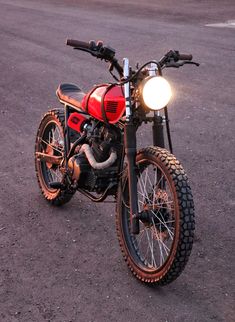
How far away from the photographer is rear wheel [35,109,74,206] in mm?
5906

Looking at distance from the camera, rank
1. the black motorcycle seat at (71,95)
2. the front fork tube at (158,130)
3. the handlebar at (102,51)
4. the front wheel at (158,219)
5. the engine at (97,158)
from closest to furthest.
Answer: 1. the front wheel at (158,219)
2. the handlebar at (102,51)
3. the front fork tube at (158,130)
4. the engine at (97,158)
5. the black motorcycle seat at (71,95)

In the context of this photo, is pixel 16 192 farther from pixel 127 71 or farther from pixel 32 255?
pixel 127 71

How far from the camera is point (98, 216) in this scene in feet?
19.3

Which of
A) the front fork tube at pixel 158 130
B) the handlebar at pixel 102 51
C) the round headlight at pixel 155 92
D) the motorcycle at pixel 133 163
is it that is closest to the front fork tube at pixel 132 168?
the motorcycle at pixel 133 163

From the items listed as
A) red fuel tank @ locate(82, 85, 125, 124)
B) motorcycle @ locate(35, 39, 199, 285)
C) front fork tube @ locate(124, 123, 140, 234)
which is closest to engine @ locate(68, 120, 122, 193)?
motorcycle @ locate(35, 39, 199, 285)

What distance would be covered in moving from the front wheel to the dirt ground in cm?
19

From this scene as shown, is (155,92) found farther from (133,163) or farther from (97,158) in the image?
(97,158)

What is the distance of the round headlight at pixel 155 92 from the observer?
168 inches

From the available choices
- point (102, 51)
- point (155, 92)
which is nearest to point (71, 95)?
point (102, 51)

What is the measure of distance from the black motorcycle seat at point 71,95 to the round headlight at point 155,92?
1188 mm

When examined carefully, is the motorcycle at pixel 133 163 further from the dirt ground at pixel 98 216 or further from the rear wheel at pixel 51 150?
the dirt ground at pixel 98 216

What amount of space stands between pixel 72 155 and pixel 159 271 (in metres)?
1.52

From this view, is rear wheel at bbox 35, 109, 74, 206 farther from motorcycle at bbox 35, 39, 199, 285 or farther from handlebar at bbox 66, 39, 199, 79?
handlebar at bbox 66, 39, 199, 79

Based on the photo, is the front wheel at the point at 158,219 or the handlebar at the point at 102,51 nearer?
the front wheel at the point at 158,219
